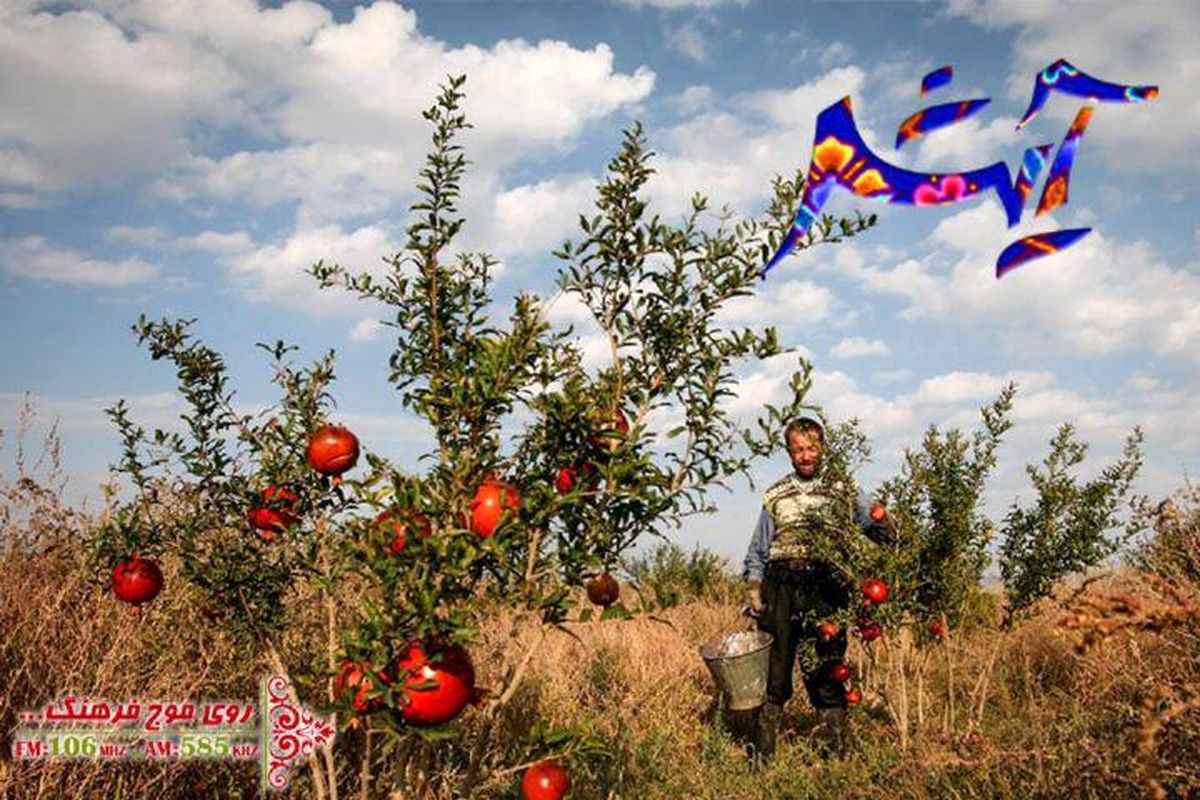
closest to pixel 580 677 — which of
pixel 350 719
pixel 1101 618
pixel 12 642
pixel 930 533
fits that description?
pixel 930 533

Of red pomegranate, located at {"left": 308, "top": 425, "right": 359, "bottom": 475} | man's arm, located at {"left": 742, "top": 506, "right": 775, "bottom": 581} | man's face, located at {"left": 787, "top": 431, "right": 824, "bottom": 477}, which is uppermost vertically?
man's face, located at {"left": 787, "top": 431, "right": 824, "bottom": 477}

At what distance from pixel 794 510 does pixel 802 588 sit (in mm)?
595

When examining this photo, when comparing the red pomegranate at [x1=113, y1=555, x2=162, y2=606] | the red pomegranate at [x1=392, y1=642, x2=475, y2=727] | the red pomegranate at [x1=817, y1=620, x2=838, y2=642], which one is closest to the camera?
the red pomegranate at [x1=392, y1=642, x2=475, y2=727]

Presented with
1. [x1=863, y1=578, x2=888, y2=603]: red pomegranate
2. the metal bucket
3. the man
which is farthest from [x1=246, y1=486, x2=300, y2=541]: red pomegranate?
[x1=863, y1=578, x2=888, y2=603]: red pomegranate

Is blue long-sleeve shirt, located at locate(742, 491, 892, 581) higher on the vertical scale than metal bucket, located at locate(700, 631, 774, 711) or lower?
higher

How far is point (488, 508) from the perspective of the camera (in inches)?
121

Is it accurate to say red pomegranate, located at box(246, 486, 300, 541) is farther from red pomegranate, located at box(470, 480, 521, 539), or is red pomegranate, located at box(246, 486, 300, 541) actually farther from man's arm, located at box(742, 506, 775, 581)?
man's arm, located at box(742, 506, 775, 581)

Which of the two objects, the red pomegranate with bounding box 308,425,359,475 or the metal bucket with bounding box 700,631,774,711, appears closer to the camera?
the red pomegranate with bounding box 308,425,359,475

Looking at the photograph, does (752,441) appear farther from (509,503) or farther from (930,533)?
(930,533)

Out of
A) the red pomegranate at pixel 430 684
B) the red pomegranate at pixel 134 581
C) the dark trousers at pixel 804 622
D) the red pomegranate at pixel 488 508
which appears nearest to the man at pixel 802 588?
the dark trousers at pixel 804 622

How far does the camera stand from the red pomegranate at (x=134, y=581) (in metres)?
3.81

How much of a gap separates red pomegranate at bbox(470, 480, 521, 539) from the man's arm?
3998 mm

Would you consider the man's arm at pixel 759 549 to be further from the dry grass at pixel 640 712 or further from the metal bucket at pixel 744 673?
the dry grass at pixel 640 712

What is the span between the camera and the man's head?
636cm
